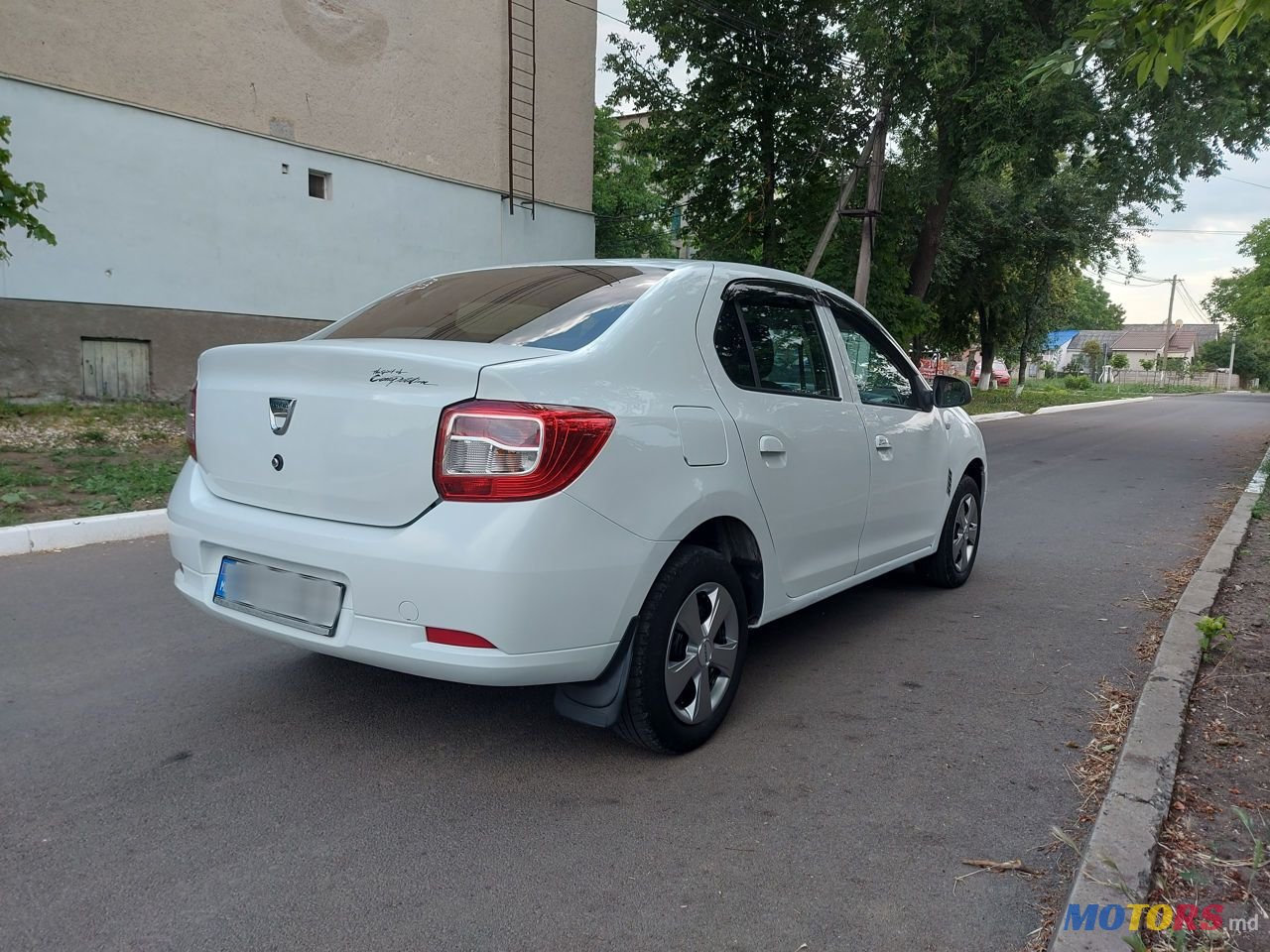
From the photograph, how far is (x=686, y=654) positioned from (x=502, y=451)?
103cm

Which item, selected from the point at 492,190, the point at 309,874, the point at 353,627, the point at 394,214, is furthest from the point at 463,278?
the point at 492,190

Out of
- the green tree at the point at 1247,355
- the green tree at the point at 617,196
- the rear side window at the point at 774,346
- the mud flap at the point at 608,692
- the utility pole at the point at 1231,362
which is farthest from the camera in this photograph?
the green tree at the point at 1247,355

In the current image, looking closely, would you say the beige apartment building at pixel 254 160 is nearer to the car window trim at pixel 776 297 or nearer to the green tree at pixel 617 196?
the car window trim at pixel 776 297

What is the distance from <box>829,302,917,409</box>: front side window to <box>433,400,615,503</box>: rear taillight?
210cm

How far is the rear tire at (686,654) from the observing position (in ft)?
9.78

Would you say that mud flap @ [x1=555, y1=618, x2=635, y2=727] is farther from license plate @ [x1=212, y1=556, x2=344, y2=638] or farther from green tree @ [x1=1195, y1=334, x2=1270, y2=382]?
green tree @ [x1=1195, y1=334, x2=1270, y2=382]

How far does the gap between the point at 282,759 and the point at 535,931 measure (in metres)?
1.29

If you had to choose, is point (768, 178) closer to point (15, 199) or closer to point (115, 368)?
point (115, 368)

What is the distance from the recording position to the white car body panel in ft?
8.75

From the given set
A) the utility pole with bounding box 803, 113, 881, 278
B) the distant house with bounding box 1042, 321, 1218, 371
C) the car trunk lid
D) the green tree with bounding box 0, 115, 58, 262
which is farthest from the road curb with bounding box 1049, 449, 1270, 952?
the distant house with bounding box 1042, 321, 1218, 371

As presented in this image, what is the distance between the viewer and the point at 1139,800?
9.12 ft

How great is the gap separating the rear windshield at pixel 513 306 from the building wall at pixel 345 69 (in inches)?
404

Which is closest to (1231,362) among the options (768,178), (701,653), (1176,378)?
(1176,378)

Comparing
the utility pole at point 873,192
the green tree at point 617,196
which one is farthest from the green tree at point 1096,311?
the utility pole at point 873,192
